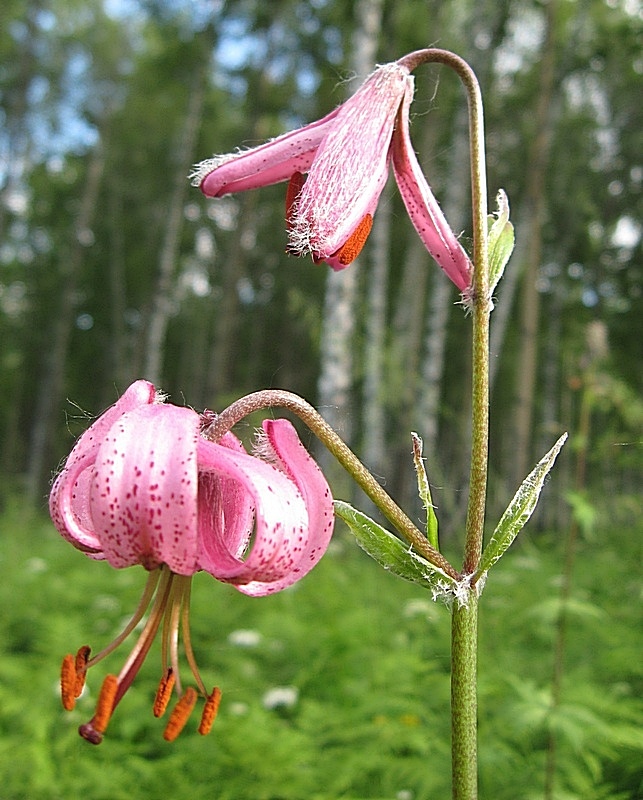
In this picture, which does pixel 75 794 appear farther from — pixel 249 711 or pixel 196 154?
pixel 196 154

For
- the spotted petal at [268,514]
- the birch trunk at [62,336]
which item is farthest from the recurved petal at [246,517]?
the birch trunk at [62,336]

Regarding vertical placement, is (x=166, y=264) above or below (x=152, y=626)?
above

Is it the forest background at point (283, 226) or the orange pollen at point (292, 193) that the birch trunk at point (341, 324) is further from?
the orange pollen at point (292, 193)

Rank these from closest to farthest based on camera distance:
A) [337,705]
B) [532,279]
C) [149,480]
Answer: [149,480] → [337,705] → [532,279]

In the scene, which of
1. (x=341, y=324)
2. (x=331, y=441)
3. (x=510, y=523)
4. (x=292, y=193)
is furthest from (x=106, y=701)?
(x=341, y=324)

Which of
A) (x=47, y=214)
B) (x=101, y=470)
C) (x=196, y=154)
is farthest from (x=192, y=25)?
(x=101, y=470)

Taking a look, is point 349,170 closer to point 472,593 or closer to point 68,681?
point 472,593

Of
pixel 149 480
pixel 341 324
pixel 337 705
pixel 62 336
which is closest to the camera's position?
pixel 149 480
